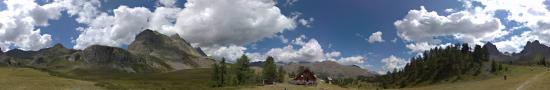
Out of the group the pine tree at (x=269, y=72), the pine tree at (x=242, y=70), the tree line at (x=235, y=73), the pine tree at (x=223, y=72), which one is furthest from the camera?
the pine tree at (x=269, y=72)

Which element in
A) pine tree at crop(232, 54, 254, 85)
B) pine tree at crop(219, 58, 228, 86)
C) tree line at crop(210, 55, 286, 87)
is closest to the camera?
tree line at crop(210, 55, 286, 87)

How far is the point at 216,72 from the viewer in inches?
6393

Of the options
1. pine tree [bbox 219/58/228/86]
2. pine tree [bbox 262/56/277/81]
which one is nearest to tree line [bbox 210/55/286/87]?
pine tree [bbox 219/58/228/86]

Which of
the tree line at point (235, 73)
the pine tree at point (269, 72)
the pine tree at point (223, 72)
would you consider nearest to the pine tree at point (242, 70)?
the tree line at point (235, 73)

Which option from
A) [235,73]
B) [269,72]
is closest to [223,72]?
[235,73]

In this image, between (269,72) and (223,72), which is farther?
(269,72)

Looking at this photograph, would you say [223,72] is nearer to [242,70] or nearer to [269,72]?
[242,70]

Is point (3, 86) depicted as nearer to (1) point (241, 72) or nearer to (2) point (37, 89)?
(2) point (37, 89)

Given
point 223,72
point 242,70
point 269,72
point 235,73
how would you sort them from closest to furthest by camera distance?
point 235,73, point 242,70, point 223,72, point 269,72

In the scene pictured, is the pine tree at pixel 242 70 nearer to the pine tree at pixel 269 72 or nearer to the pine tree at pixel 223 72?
the pine tree at pixel 223 72

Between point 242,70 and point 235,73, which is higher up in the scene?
point 242,70

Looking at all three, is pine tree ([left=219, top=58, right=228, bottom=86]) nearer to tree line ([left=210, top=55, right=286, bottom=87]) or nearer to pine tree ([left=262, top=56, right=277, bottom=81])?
tree line ([left=210, top=55, right=286, bottom=87])

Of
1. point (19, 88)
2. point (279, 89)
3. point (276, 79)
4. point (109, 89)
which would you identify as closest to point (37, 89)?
point (19, 88)

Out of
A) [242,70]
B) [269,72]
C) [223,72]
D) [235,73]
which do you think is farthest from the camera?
[269,72]
